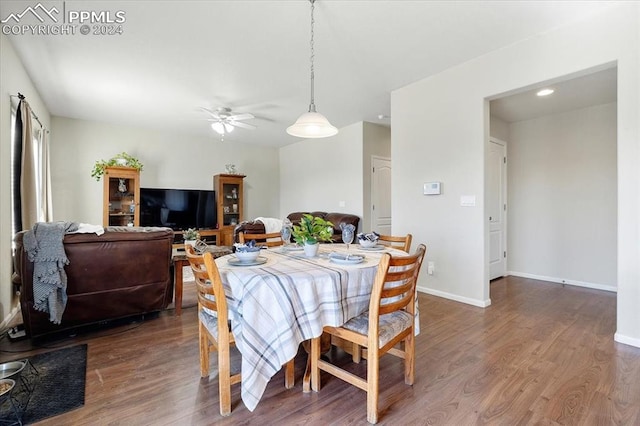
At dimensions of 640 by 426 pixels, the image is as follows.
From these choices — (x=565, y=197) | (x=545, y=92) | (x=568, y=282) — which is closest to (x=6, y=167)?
(x=545, y=92)

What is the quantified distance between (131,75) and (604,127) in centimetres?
610

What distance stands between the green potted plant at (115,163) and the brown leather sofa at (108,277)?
343 cm

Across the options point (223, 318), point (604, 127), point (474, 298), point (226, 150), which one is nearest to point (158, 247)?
point (223, 318)

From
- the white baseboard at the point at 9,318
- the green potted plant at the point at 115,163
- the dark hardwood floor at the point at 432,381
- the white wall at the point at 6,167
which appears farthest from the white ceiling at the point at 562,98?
the green potted plant at the point at 115,163

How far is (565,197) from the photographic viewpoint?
438 centimetres

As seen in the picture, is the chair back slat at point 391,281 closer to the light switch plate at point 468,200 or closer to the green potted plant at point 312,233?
the green potted plant at point 312,233

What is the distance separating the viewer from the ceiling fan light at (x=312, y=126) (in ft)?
8.25

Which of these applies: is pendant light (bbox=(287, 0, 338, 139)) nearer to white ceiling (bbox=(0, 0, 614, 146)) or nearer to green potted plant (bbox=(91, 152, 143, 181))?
white ceiling (bbox=(0, 0, 614, 146))

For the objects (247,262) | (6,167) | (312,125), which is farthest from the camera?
(6,167)

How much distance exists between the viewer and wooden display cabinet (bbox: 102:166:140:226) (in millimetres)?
5395

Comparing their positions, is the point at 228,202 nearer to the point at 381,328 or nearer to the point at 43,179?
the point at 43,179

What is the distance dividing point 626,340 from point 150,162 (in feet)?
23.7

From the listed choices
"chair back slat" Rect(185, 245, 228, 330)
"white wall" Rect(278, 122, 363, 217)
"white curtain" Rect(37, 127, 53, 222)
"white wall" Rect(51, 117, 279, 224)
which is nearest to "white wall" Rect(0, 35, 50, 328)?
"white curtain" Rect(37, 127, 53, 222)

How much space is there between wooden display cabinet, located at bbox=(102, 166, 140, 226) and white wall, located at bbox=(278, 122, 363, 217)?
3290 mm
